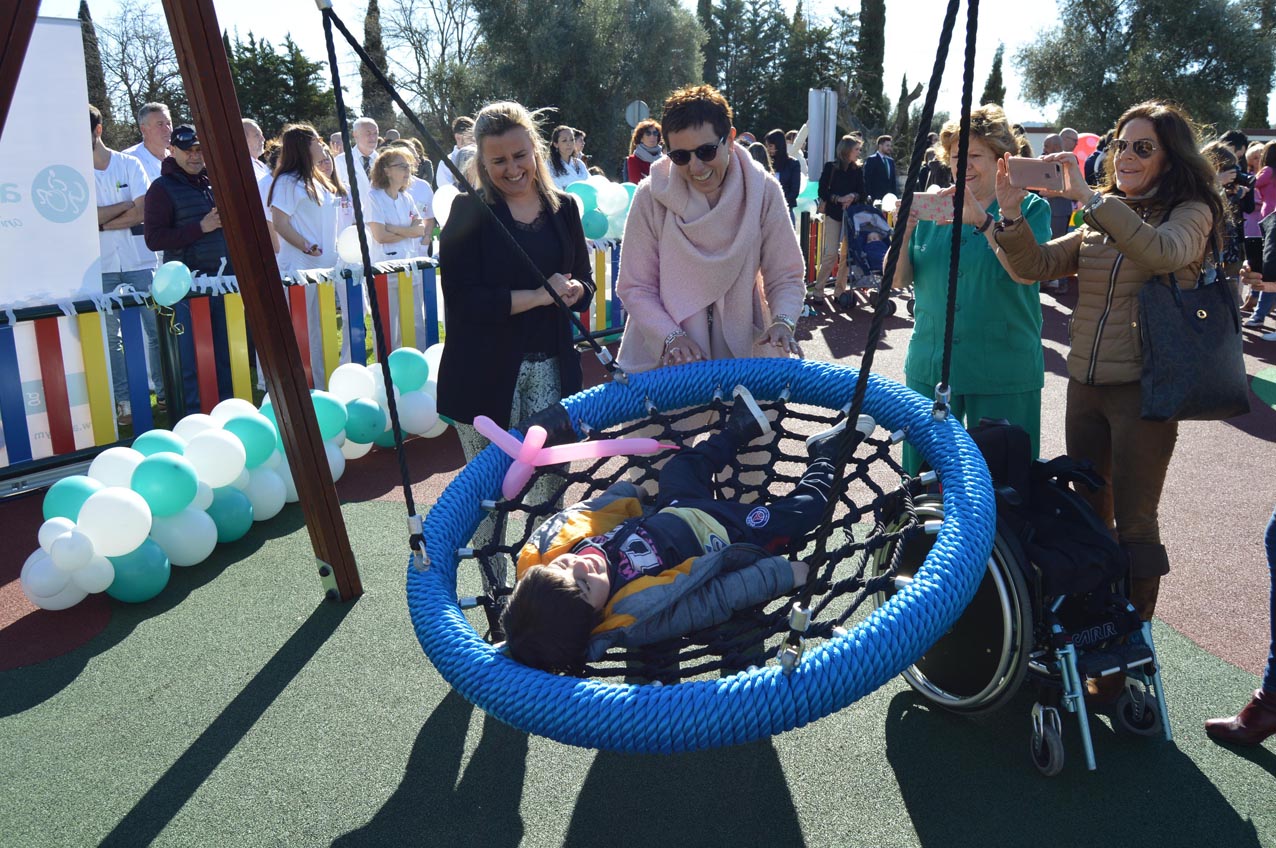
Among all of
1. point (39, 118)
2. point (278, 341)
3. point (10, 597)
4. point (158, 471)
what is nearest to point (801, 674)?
point (278, 341)

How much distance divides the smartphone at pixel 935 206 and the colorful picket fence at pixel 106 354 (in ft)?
11.6

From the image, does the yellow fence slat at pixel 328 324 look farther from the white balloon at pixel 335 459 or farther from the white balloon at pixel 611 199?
the white balloon at pixel 611 199

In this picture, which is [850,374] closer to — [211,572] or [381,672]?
[381,672]

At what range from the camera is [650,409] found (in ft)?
8.80

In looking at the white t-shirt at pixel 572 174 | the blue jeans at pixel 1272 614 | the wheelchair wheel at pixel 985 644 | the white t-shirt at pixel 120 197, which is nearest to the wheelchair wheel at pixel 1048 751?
the wheelchair wheel at pixel 985 644

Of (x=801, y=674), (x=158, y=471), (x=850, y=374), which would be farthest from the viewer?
(x=158, y=471)

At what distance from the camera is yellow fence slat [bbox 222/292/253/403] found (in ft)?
17.9

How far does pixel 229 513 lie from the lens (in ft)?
12.6

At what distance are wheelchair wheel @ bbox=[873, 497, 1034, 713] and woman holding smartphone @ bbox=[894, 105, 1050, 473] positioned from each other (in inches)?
24.3

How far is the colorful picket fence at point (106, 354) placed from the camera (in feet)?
15.2

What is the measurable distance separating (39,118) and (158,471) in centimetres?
265

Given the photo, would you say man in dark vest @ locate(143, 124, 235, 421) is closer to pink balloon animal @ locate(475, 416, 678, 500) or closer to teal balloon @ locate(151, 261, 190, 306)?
teal balloon @ locate(151, 261, 190, 306)

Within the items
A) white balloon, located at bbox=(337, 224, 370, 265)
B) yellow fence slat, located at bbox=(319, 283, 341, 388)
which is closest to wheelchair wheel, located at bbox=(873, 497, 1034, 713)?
yellow fence slat, located at bbox=(319, 283, 341, 388)

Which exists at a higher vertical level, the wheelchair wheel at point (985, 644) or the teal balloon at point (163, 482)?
the teal balloon at point (163, 482)
